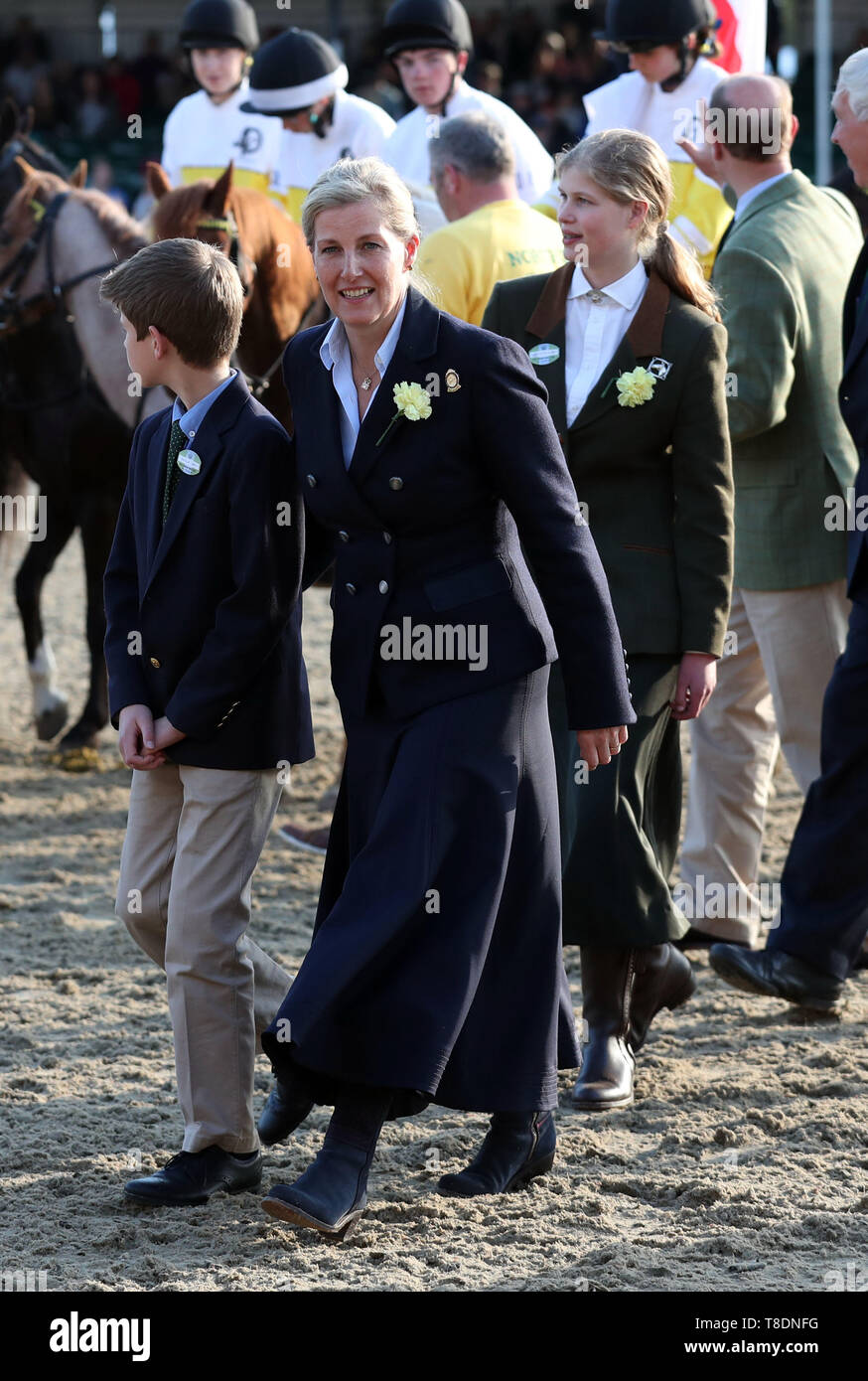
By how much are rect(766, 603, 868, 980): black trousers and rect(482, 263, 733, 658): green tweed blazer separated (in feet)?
1.35

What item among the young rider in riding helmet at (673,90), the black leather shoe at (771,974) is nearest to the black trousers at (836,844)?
the black leather shoe at (771,974)

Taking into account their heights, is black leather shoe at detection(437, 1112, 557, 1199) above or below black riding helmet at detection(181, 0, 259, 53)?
below

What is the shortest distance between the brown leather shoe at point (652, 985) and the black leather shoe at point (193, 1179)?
1.03 metres

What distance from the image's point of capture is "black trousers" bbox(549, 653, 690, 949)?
393cm

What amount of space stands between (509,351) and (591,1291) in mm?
1596

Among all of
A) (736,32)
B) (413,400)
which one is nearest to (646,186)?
(413,400)

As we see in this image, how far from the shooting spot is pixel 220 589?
3.40m

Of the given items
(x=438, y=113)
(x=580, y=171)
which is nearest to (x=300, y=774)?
(x=438, y=113)

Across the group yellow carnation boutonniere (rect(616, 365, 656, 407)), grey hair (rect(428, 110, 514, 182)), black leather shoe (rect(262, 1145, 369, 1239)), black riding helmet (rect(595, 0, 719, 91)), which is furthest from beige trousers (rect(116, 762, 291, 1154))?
black riding helmet (rect(595, 0, 719, 91))

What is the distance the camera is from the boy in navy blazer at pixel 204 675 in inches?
131

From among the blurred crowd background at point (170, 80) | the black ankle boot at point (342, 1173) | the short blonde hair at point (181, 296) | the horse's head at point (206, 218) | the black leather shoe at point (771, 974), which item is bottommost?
the black ankle boot at point (342, 1173)

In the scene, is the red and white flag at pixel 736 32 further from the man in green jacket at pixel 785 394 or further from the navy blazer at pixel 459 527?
the navy blazer at pixel 459 527

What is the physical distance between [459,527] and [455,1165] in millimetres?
1315

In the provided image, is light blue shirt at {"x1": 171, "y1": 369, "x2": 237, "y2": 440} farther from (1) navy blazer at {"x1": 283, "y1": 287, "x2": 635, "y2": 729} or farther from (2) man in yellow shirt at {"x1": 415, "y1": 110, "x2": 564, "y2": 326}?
(2) man in yellow shirt at {"x1": 415, "y1": 110, "x2": 564, "y2": 326}
